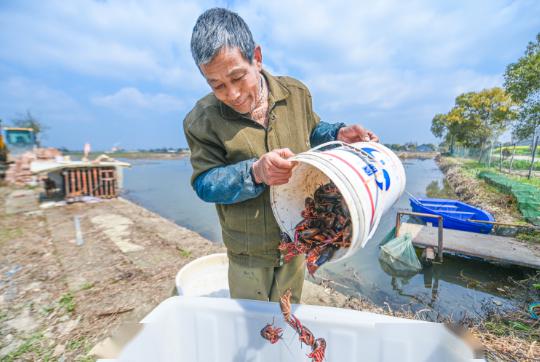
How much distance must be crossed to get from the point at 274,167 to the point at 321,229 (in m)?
0.47

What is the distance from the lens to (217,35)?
49.3 inches

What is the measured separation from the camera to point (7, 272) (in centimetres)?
432

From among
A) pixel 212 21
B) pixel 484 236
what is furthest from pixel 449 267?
pixel 212 21

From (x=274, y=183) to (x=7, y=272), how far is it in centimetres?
556

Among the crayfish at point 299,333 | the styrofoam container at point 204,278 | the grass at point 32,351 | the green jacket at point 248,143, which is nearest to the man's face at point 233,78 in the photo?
the green jacket at point 248,143

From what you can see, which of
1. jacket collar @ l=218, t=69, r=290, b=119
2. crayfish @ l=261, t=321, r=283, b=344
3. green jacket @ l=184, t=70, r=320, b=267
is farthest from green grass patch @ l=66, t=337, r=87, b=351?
jacket collar @ l=218, t=69, r=290, b=119

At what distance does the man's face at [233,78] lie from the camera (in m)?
1.31

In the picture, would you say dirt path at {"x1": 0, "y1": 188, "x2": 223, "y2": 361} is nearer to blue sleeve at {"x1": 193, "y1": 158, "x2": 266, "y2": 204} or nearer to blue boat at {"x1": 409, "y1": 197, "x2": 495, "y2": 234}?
blue sleeve at {"x1": 193, "y1": 158, "x2": 266, "y2": 204}

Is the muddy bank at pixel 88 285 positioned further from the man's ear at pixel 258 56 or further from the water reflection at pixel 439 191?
the water reflection at pixel 439 191

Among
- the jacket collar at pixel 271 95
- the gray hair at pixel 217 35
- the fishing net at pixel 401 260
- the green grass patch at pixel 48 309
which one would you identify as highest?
the gray hair at pixel 217 35

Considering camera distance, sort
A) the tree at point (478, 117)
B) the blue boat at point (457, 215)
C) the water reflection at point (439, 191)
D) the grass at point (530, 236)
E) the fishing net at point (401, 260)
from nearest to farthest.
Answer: the fishing net at point (401, 260) → the grass at point (530, 236) → the blue boat at point (457, 215) → the water reflection at point (439, 191) → the tree at point (478, 117)

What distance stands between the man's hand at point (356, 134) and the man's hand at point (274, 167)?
0.75 meters

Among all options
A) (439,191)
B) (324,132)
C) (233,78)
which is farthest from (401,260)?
(439,191)

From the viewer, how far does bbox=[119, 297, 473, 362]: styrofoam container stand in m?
1.32
